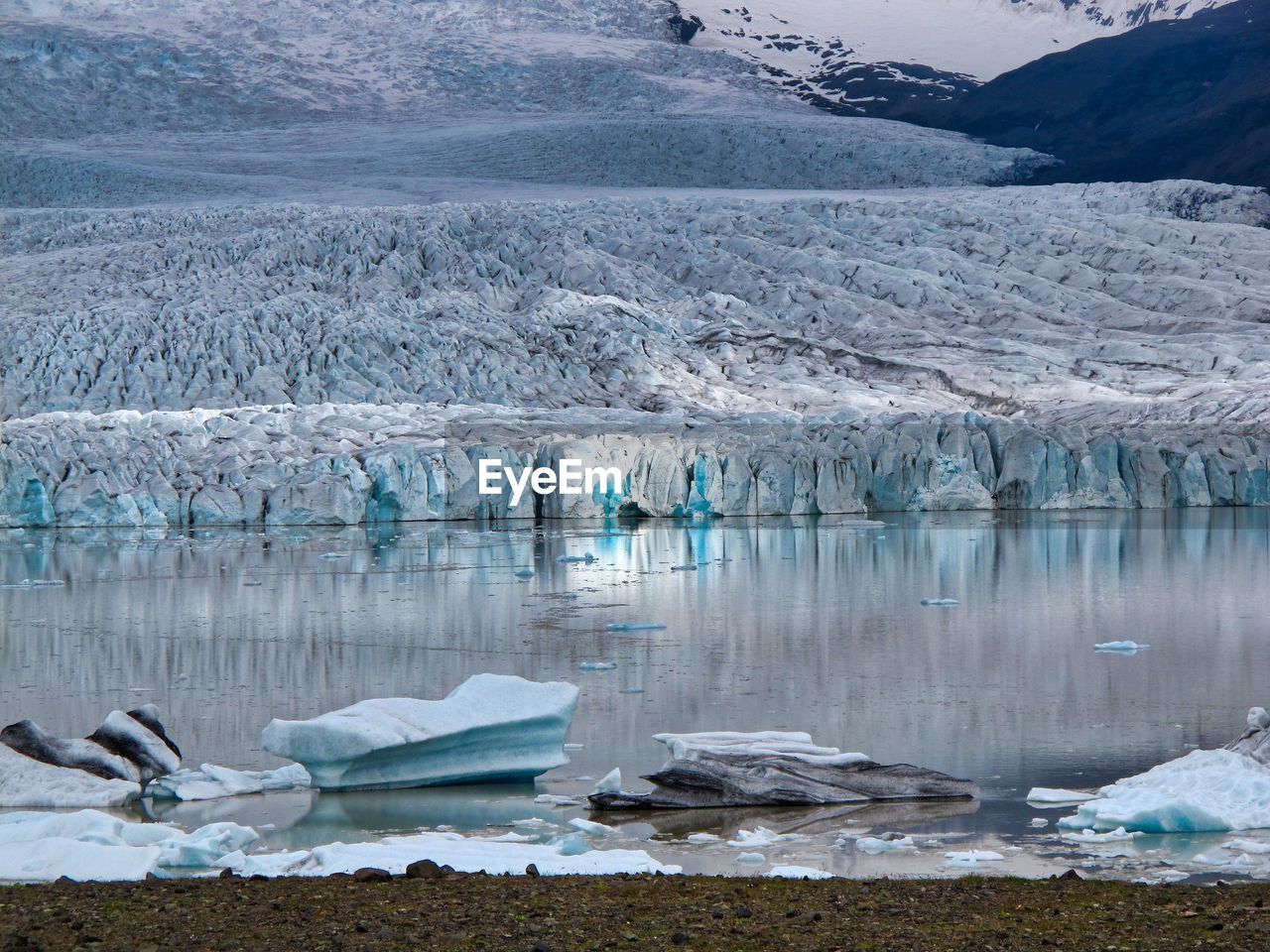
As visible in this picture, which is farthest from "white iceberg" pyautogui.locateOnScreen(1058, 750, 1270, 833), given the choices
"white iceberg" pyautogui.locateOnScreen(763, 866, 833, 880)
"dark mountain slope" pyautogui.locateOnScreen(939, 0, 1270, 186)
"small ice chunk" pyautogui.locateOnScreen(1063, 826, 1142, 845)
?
"dark mountain slope" pyautogui.locateOnScreen(939, 0, 1270, 186)

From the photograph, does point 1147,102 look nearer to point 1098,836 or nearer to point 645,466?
point 645,466

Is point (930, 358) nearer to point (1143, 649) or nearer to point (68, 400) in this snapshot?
point (68, 400)

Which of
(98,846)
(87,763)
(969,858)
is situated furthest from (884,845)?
(87,763)

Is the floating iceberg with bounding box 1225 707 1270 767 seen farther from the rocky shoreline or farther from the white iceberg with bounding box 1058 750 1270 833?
the rocky shoreline

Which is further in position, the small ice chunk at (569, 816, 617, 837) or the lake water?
the lake water

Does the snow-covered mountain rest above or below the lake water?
above

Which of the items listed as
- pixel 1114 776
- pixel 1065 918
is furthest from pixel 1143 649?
pixel 1065 918
